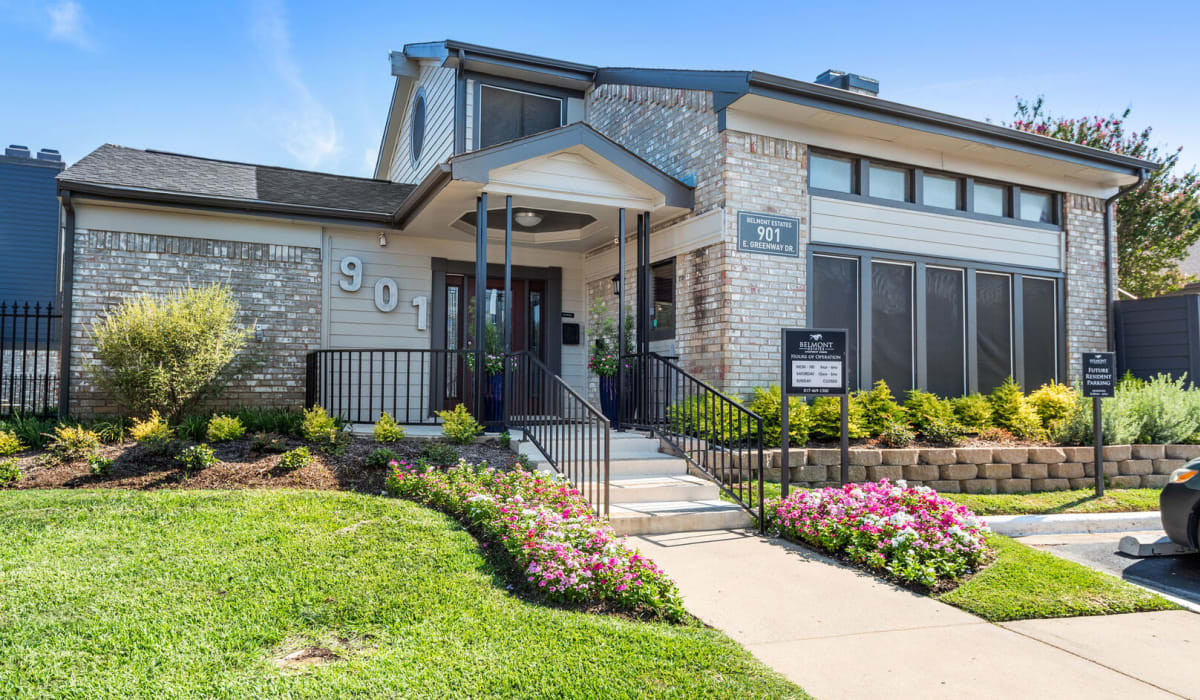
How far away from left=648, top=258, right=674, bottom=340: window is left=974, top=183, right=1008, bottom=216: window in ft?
15.3

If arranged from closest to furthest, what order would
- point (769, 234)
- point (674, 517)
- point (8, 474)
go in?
point (674, 517)
point (8, 474)
point (769, 234)

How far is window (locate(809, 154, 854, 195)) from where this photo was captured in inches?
368

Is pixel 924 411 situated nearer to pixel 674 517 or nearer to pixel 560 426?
pixel 674 517

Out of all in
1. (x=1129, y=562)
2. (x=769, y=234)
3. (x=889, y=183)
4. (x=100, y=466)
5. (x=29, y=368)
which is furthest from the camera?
(x=29, y=368)

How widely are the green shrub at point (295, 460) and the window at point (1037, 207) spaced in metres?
10.2

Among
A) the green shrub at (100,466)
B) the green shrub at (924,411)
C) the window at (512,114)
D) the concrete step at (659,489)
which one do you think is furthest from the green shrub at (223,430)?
the green shrub at (924,411)

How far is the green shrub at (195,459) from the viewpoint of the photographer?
20.9 feet

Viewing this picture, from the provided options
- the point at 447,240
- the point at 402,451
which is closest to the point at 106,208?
the point at 447,240

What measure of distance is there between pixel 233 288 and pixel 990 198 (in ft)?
34.5

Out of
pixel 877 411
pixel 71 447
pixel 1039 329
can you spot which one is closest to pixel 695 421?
pixel 877 411

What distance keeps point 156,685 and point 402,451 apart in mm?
4044

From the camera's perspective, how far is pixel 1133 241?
56.8ft

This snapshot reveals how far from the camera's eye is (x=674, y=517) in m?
5.98

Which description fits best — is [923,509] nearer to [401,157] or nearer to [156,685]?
[156,685]
